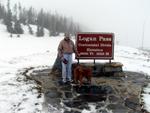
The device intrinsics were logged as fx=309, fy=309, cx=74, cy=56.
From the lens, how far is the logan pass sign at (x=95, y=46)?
13719 mm

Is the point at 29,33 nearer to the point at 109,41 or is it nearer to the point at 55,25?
the point at 55,25

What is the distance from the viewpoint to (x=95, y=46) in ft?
45.3

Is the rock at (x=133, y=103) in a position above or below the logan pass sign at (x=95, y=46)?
below

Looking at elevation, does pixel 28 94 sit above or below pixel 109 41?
below

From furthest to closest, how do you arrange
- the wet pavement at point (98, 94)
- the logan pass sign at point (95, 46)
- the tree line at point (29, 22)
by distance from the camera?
1. the tree line at point (29, 22)
2. the logan pass sign at point (95, 46)
3. the wet pavement at point (98, 94)

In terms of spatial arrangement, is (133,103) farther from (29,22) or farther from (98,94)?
(29,22)

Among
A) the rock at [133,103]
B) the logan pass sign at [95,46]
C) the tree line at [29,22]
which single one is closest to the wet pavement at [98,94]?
the rock at [133,103]

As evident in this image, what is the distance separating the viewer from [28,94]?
10453 millimetres

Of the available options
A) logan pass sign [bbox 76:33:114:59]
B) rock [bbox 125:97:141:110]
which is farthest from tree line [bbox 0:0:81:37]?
rock [bbox 125:97:141:110]

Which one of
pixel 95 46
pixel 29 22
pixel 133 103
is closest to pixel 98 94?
pixel 133 103

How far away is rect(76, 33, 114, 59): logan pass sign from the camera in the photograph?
540 inches

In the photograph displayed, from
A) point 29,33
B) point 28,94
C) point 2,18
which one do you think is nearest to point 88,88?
point 28,94

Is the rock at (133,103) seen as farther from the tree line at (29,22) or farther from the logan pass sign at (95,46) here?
the tree line at (29,22)

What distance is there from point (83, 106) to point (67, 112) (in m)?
0.71
